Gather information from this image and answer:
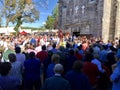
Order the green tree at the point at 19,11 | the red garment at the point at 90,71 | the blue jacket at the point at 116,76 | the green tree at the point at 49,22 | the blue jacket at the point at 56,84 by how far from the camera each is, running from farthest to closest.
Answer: the green tree at the point at 49,22, the green tree at the point at 19,11, the red garment at the point at 90,71, the blue jacket at the point at 116,76, the blue jacket at the point at 56,84

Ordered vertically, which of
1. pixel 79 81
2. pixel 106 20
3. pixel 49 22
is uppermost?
pixel 106 20

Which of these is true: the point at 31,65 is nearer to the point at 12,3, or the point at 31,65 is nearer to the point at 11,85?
the point at 11,85

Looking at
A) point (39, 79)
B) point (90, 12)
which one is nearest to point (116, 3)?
point (90, 12)

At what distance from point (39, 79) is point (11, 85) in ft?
13.3

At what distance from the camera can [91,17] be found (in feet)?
153

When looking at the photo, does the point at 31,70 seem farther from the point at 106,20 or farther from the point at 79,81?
the point at 106,20

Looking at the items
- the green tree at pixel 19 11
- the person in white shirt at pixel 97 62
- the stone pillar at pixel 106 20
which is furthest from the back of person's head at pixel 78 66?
the green tree at pixel 19 11

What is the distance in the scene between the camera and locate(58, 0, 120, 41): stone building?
3981 cm

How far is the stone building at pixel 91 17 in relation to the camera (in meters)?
39.8

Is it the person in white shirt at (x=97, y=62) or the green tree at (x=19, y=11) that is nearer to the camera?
the person in white shirt at (x=97, y=62)

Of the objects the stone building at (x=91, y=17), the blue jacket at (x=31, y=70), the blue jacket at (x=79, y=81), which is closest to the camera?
the blue jacket at (x=79, y=81)

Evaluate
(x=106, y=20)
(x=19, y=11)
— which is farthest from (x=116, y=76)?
(x=19, y=11)

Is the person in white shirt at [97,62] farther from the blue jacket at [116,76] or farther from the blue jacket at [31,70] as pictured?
the blue jacket at [116,76]

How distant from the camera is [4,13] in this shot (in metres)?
57.2
